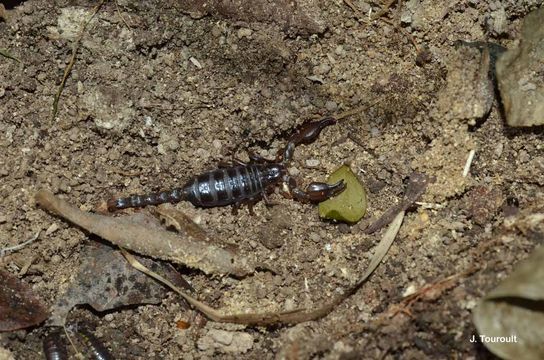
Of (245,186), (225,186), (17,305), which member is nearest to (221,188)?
(225,186)

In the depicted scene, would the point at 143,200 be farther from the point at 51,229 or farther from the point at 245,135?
the point at 245,135

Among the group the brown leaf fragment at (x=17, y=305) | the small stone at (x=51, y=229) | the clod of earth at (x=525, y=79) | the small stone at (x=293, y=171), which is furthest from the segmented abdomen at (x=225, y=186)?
the clod of earth at (x=525, y=79)

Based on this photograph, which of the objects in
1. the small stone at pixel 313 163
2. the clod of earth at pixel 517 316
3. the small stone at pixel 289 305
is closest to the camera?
the clod of earth at pixel 517 316

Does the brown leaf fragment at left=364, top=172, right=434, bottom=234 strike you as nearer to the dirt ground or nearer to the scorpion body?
the dirt ground

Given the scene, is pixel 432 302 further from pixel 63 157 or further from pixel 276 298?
pixel 63 157

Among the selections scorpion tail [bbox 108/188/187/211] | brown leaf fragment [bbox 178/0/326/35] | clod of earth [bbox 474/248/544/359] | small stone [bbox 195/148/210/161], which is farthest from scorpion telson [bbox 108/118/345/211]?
clod of earth [bbox 474/248/544/359]

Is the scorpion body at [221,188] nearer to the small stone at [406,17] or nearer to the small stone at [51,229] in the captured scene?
the small stone at [51,229]
